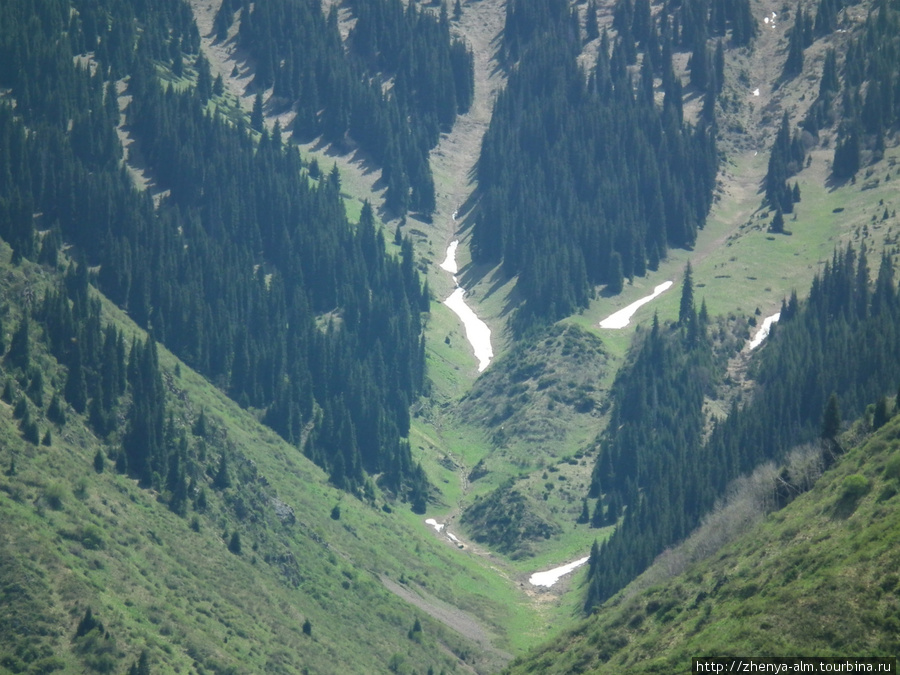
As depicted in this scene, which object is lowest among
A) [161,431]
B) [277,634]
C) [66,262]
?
[277,634]

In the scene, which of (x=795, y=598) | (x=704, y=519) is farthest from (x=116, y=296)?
(x=795, y=598)

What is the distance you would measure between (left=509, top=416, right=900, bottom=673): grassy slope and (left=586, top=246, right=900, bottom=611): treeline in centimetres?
1892

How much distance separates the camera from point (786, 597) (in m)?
79.2

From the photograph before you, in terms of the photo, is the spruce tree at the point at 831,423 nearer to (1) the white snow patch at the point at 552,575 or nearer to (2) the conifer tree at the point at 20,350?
(1) the white snow patch at the point at 552,575

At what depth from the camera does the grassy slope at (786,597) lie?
236 feet

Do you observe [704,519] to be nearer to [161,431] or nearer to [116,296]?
[161,431]

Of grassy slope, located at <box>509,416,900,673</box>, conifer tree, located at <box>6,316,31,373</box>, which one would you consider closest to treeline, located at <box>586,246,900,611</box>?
grassy slope, located at <box>509,416,900,673</box>

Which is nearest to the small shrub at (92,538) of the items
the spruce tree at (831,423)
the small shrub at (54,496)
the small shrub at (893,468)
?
the small shrub at (54,496)

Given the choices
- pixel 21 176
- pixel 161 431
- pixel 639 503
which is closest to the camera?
pixel 161 431

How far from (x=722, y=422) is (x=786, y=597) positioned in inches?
3683

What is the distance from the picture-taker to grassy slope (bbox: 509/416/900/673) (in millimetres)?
71812

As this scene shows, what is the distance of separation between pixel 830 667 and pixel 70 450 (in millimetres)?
93963

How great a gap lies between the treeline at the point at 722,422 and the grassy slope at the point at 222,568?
19.6m

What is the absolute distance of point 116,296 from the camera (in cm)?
18950
